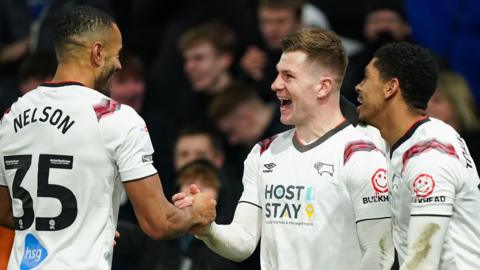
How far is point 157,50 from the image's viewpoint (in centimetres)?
1455

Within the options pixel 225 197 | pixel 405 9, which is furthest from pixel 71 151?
pixel 405 9

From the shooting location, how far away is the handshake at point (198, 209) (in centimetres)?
800

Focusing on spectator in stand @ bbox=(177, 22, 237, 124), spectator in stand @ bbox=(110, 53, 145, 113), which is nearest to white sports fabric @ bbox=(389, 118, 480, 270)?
spectator in stand @ bbox=(177, 22, 237, 124)

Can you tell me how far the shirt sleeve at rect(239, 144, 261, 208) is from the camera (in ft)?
26.8

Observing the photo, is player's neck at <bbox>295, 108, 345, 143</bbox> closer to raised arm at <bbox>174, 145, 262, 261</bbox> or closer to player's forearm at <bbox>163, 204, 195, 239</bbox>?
raised arm at <bbox>174, 145, 262, 261</bbox>

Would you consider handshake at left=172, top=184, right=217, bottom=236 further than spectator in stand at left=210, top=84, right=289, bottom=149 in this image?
No

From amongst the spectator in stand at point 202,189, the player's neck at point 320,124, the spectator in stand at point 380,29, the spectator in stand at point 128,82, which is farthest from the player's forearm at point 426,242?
the spectator in stand at point 128,82

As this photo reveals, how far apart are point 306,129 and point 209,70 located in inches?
195

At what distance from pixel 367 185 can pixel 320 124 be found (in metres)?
0.55

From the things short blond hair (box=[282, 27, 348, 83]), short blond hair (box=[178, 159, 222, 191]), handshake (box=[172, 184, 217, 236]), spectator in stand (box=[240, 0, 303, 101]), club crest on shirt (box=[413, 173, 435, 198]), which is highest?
spectator in stand (box=[240, 0, 303, 101])

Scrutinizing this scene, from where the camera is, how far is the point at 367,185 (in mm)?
7730

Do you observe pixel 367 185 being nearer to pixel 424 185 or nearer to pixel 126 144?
pixel 424 185

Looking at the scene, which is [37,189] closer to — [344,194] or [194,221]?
[194,221]

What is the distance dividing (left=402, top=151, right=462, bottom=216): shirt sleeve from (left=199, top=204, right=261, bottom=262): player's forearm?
1.14 meters
